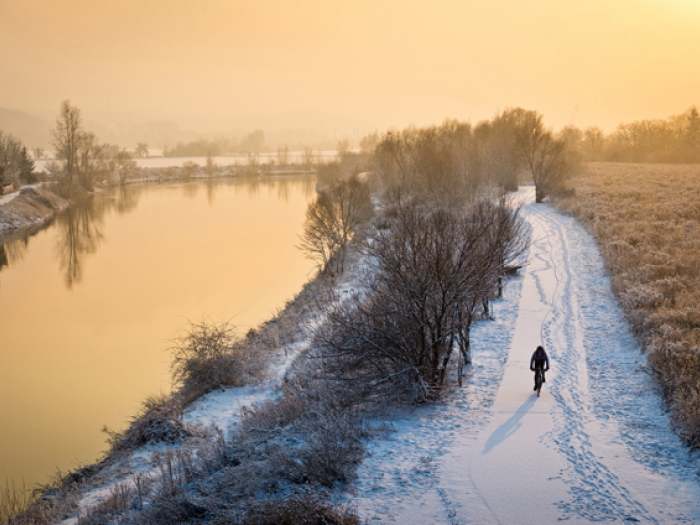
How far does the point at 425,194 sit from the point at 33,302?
22.3 m

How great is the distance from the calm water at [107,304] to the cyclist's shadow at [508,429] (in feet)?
29.1

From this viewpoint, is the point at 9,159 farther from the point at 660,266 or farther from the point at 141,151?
the point at 141,151

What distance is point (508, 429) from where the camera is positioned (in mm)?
10602

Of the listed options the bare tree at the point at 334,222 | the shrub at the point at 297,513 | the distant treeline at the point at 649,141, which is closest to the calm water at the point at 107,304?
the bare tree at the point at 334,222

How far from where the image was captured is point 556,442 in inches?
392

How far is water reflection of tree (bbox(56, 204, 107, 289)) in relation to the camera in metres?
31.0

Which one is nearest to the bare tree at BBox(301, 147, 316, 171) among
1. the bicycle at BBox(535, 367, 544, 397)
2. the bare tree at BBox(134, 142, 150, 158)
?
the bare tree at BBox(134, 142, 150, 158)

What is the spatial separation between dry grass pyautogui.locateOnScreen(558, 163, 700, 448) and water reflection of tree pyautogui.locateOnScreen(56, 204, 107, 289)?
24.9 m

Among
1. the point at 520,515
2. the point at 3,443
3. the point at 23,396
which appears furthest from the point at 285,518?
the point at 23,396

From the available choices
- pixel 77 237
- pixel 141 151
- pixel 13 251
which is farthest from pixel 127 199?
pixel 141 151

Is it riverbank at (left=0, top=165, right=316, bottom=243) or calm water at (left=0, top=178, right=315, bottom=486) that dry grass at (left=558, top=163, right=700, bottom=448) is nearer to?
calm water at (left=0, top=178, right=315, bottom=486)

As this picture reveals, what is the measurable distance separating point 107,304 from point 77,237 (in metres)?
18.2

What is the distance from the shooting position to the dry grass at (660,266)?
1166cm

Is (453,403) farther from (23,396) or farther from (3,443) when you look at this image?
(23,396)
